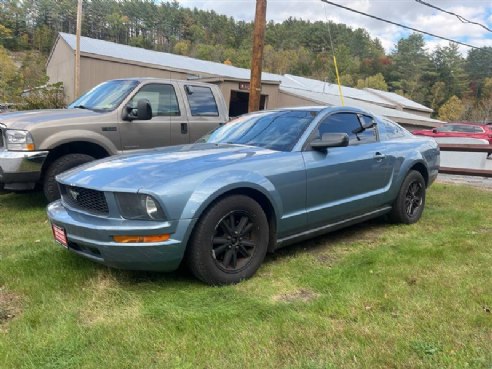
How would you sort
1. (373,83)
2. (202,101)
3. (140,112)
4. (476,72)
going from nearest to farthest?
(140,112) < (202,101) < (373,83) < (476,72)

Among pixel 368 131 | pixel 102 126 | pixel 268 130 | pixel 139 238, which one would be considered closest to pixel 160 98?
pixel 102 126

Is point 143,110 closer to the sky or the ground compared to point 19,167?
closer to the sky

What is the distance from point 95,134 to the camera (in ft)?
20.4

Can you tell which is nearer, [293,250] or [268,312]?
[268,312]

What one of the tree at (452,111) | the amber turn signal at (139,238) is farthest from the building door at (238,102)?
the tree at (452,111)

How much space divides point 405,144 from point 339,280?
262 centimetres

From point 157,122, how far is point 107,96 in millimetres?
872

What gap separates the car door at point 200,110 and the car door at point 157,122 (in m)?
0.13

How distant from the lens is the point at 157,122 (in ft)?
22.2

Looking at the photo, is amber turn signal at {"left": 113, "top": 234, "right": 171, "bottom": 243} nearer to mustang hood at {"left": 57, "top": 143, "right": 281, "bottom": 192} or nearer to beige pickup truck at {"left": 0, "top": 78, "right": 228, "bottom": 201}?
mustang hood at {"left": 57, "top": 143, "right": 281, "bottom": 192}

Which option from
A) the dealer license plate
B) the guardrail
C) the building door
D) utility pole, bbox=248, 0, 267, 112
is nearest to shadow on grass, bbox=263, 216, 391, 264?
the dealer license plate

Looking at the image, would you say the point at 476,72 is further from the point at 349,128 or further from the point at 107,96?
the point at 349,128

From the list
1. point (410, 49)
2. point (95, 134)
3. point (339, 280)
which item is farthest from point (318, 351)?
point (410, 49)

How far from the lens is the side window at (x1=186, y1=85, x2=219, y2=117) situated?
7207 millimetres
